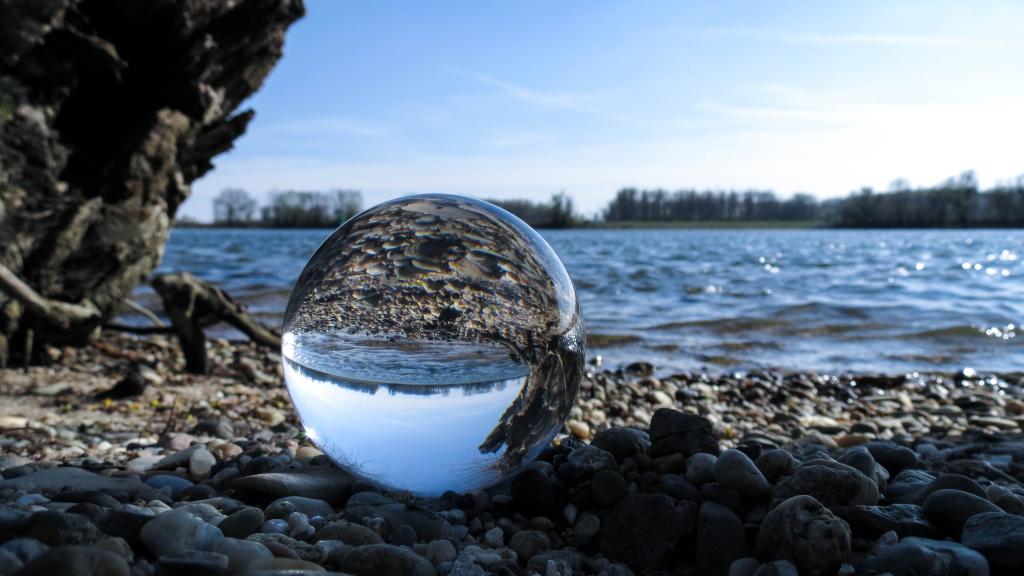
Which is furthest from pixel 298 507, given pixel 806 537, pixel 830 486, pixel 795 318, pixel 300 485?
pixel 795 318

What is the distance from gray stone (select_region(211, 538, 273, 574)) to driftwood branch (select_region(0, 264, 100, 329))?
16.2ft

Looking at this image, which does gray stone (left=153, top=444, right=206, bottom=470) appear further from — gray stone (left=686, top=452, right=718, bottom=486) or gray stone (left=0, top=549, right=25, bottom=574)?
gray stone (left=686, top=452, right=718, bottom=486)

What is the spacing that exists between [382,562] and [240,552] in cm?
37

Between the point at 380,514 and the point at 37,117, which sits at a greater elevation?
the point at 37,117

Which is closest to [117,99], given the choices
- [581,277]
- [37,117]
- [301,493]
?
[37,117]

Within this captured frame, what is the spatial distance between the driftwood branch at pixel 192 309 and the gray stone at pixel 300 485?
14.1 ft

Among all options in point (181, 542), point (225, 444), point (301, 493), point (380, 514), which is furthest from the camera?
point (225, 444)

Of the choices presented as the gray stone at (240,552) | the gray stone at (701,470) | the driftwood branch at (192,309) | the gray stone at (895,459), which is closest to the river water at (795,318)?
the driftwood branch at (192,309)

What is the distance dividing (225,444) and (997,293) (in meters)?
16.0

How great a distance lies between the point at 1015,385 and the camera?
7582mm

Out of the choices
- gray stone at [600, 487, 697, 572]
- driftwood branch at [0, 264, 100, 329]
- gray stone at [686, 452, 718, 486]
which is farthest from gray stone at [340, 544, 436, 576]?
driftwood branch at [0, 264, 100, 329]

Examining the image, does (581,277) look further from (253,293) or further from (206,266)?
(206,266)

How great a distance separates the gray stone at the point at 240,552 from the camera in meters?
1.83

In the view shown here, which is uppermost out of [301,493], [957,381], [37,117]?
[37,117]
